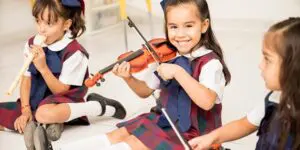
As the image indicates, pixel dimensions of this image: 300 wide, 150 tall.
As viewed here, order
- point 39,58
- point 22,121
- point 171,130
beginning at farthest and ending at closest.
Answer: point 22,121
point 39,58
point 171,130

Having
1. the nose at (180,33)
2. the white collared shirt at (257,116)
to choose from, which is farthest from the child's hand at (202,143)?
the nose at (180,33)

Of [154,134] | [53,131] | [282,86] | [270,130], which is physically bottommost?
[53,131]

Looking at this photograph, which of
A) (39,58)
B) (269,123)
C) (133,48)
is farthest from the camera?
(133,48)

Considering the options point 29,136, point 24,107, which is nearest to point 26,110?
point 24,107

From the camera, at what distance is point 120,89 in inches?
85.1

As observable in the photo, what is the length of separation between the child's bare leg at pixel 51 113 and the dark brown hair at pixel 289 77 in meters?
0.86

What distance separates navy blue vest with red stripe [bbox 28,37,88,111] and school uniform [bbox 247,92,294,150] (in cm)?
77

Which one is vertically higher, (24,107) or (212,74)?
(212,74)

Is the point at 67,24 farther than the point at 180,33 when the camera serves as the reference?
Yes

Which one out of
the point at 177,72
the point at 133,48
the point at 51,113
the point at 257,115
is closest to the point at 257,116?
the point at 257,115

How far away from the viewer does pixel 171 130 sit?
131cm

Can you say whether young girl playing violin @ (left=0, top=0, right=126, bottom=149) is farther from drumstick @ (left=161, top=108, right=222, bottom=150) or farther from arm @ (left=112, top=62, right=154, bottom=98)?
drumstick @ (left=161, top=108, right=222, bottom=150)

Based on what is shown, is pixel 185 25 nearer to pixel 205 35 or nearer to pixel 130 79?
pixel 205 35

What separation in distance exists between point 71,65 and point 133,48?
3.81 feet
